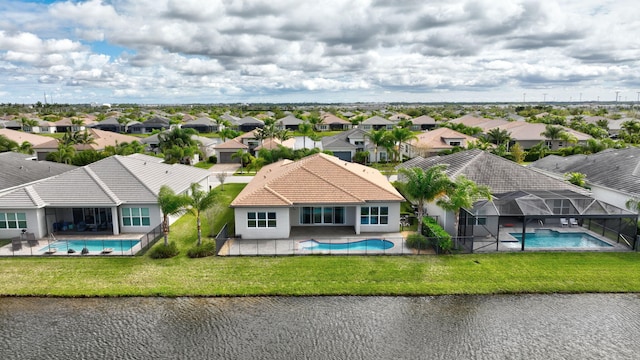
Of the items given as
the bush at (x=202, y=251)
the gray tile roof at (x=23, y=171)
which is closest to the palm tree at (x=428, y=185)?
the bush at (x=202, y=251)

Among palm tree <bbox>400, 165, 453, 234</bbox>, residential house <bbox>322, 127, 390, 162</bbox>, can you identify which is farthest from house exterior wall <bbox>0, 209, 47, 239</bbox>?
residential house <bbox>322, 127, 390, 162</bbox>

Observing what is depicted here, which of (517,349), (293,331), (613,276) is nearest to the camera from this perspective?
(517,349)

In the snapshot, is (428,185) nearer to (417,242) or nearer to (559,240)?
(417,242)

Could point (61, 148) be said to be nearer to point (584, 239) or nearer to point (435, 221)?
point (435, 221)

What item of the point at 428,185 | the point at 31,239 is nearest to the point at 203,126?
the point at 31,239

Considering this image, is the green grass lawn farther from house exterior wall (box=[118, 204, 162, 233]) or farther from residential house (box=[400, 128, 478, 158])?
residential house (box=[400, 128, 478, 158])

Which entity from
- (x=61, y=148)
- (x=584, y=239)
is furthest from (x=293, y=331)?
(x=61, y=148)
